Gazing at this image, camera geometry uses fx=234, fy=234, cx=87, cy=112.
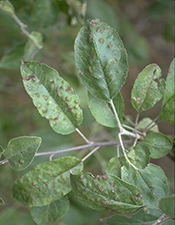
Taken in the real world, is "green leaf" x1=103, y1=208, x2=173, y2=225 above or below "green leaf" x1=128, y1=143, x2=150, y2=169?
below

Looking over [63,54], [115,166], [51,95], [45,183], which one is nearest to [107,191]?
[115,166]

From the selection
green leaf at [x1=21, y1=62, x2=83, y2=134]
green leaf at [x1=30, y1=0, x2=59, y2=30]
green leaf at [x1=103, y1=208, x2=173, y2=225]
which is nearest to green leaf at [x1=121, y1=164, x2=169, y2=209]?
green leaf at [x1=103, y1=208, x2=173, y2=225]

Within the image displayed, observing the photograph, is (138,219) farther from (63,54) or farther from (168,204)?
(63,54)

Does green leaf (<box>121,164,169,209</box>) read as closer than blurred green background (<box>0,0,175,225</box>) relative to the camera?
Yes

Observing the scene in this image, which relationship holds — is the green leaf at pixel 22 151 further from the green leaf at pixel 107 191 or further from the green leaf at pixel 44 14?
the green leaf at pixel 44 14

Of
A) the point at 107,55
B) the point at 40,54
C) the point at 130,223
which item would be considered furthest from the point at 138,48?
the point at 130,223

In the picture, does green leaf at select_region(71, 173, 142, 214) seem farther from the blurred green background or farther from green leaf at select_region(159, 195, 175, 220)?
the blurred green background

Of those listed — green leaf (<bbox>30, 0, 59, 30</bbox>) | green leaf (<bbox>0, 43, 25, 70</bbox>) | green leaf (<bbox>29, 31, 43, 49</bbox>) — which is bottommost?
green leaf (<bbox>0, 43, 25, 70</bbox>)
